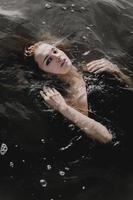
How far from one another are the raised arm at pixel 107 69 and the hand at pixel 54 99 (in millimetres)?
580

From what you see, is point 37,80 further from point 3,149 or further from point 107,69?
point 3,149

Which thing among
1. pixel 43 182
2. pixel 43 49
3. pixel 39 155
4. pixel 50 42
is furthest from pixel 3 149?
pixel 50 42

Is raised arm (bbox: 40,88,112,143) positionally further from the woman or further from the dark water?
the dark water

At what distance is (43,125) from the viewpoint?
4.97m

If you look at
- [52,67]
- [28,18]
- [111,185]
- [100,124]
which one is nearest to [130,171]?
[111,185]

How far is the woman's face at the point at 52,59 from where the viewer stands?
16.8 feet

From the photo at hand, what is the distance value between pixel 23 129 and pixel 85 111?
0.62 metres

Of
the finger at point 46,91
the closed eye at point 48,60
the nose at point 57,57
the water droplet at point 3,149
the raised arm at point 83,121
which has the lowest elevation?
the water droplet at point 3,149

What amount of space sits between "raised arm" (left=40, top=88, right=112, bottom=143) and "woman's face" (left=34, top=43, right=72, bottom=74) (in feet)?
1.25

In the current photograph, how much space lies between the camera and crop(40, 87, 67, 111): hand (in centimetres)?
484

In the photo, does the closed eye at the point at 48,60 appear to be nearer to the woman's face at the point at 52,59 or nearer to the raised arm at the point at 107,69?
the woman's face at the point at 52,59

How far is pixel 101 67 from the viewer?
5.36m

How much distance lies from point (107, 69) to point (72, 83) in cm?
41

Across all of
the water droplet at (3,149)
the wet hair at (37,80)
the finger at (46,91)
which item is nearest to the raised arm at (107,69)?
the wet hair at (37,80)
